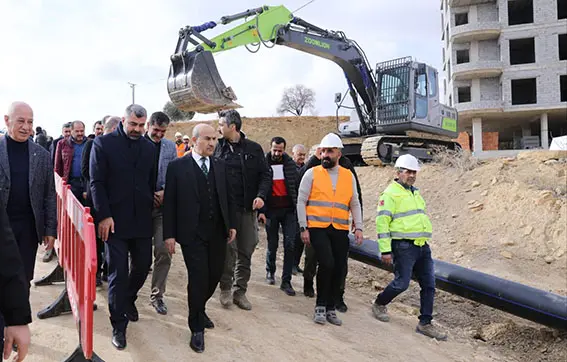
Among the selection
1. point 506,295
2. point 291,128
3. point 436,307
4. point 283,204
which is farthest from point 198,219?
point 291,128

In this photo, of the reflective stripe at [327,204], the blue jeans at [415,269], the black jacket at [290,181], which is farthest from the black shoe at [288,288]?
the reflective stripe at [327,204]

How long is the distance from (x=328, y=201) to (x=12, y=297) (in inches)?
139

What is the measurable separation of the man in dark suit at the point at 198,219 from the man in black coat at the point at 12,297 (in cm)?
210

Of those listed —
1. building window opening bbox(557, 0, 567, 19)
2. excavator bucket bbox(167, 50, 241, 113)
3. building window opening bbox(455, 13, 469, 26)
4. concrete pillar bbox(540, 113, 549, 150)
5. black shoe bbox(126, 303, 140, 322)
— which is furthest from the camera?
building window opening bbox(455, 13, 469, 26)

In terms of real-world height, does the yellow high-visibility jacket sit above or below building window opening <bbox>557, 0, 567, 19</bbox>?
below

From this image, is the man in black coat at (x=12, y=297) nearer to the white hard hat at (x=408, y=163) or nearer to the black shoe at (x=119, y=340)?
the black shoe at (x=119, y=340)

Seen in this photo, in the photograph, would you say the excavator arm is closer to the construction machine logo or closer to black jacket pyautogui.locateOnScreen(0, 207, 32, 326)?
the construction machine logo

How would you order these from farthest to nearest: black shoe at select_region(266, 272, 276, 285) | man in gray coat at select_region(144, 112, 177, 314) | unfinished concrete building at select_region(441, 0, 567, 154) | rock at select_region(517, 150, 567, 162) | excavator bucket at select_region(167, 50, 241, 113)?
unfinished concrete building at select_region(441, 0, 567, 154) → rock at select_region(517, 150, 567, 162) → excavator bucket at select_region(167, 50, 241, 113) → black shoe at select_region(266, 272, 276, 285) → man in gray coat at select_region(144, 112, 177, 314)

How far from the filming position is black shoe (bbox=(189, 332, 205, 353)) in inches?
161

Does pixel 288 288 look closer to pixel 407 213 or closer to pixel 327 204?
pixel 327 204

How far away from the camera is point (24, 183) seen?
12.3 ft

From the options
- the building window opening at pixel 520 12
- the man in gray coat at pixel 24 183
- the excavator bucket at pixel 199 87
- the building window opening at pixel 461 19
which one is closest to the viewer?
the man in gray coat at pixel 24 183

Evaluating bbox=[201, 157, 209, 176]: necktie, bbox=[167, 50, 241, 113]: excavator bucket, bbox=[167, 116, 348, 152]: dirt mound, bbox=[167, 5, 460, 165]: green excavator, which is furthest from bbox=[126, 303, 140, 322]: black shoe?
bbox=[167, 116, 348, 152]: dirt mound

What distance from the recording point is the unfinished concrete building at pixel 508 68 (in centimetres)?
3284
